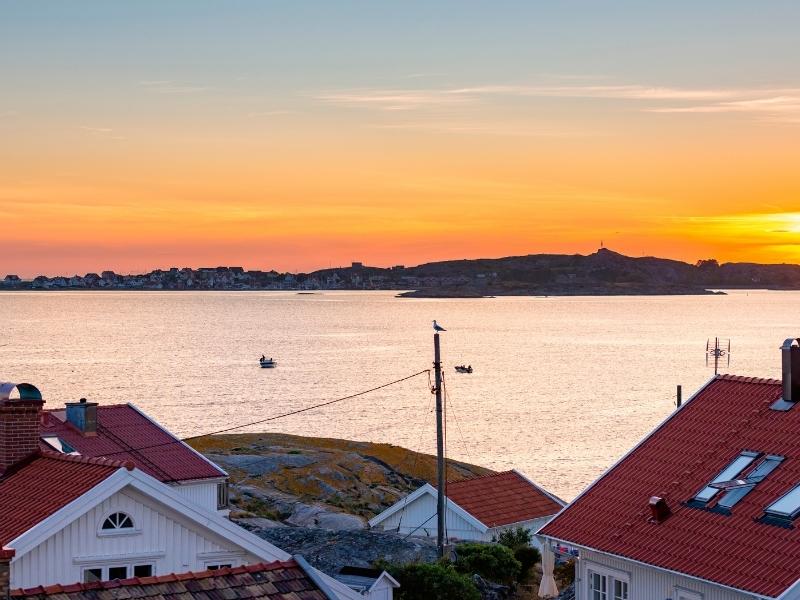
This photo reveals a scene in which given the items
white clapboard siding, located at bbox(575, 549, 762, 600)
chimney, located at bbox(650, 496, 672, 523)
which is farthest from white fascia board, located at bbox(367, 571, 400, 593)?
chimney, located at bbox(650, 496, 672, 523)

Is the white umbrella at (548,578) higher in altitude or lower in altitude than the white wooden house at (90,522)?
lower

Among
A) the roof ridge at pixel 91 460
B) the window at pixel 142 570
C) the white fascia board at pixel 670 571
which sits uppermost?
the roof ridge at pixel 91 460

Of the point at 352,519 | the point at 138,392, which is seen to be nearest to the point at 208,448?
the point at 352,519

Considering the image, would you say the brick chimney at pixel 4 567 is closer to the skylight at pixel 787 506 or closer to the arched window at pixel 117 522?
the arched window at pixel 117 522

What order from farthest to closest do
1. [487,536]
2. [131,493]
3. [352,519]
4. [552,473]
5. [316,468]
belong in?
[552,473], [316,468], [352,519], [487,536], [131,493]

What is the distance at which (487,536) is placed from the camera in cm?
4653

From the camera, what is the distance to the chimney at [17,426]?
22172 millimetres

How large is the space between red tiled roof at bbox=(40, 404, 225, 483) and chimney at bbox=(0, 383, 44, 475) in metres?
10.8

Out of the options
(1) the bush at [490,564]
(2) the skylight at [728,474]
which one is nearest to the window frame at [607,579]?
(2) the skylight at [728,474]

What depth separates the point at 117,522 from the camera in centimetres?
2056

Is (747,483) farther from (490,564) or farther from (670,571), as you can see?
(490,564)

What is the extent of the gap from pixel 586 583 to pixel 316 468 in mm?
38166

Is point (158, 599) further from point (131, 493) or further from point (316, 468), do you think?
point (316, 468)

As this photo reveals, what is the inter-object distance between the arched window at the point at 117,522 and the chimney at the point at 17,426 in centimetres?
303
